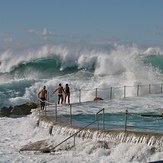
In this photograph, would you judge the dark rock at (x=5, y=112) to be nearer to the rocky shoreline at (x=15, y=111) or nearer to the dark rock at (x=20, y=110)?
the rocky shoreline at (x=15, y=111)

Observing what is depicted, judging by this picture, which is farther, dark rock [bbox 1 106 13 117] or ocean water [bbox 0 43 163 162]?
dark rock [bbox 1 106 13 117]

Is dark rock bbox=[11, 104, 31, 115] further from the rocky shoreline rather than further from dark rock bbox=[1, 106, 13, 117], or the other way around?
dark rock bbox=[1, 106, 13, 117]

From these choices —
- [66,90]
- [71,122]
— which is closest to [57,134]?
[71,122]

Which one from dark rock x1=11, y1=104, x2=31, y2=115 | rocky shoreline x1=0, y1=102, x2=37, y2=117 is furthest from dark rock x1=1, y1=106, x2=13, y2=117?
dark rock x1=11, y1=104, x2=31, y2=115

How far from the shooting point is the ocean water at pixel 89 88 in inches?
393

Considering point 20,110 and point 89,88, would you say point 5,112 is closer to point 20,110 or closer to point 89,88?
point 20,110

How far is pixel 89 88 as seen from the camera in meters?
31.5

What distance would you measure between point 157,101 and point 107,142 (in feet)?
32.9

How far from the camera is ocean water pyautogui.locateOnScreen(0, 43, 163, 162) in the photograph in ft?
32.8

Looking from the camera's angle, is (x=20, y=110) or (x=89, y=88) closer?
(x=20, y=110)

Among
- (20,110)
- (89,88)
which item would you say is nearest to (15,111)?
(20,110)

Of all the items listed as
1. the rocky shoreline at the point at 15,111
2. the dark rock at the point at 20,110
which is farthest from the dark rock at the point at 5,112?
the dark rock at the point at 20,110

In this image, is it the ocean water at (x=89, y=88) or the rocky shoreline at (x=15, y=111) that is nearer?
the ocean water at (x=89, y=88)

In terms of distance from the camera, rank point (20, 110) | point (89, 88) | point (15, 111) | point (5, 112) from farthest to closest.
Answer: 1. point (89, 88)
2. point (20, 110)
3. point (15, 111)
4. point (5, 112)
